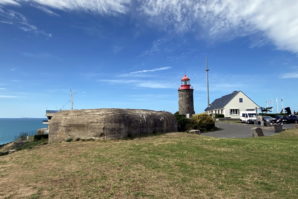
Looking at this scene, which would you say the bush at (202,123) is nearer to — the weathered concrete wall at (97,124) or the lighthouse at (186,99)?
the lighthouse at (186,99)

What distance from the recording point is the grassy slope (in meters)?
5.54

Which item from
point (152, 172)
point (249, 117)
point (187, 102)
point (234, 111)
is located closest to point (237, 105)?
point (234, 111)

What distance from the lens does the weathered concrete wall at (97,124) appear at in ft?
41.9

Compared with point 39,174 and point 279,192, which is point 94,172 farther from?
point 279,192

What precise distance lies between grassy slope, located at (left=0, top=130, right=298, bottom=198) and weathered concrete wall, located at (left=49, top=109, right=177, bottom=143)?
1807 millimetres

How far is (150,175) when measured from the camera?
22.3 ft


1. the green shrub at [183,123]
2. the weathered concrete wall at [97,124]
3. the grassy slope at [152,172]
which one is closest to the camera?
the grassy slope at [152,172]

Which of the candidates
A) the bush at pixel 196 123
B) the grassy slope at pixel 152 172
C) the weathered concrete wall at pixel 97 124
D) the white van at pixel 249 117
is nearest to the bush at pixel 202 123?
the bush at pixel 196 123

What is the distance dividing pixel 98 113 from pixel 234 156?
25.3 ft

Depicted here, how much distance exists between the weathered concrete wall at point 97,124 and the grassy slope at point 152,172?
181 cm

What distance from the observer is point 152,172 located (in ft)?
23.2

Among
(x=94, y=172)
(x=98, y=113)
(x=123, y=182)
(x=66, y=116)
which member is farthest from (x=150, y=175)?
(x=66, y=116)

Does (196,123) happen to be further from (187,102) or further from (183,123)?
(187,102)

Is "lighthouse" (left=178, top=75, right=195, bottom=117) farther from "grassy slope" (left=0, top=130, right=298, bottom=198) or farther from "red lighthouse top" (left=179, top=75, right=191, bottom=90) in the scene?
"grassy slope" (left=0, top=130, right=298, bottom=198)
